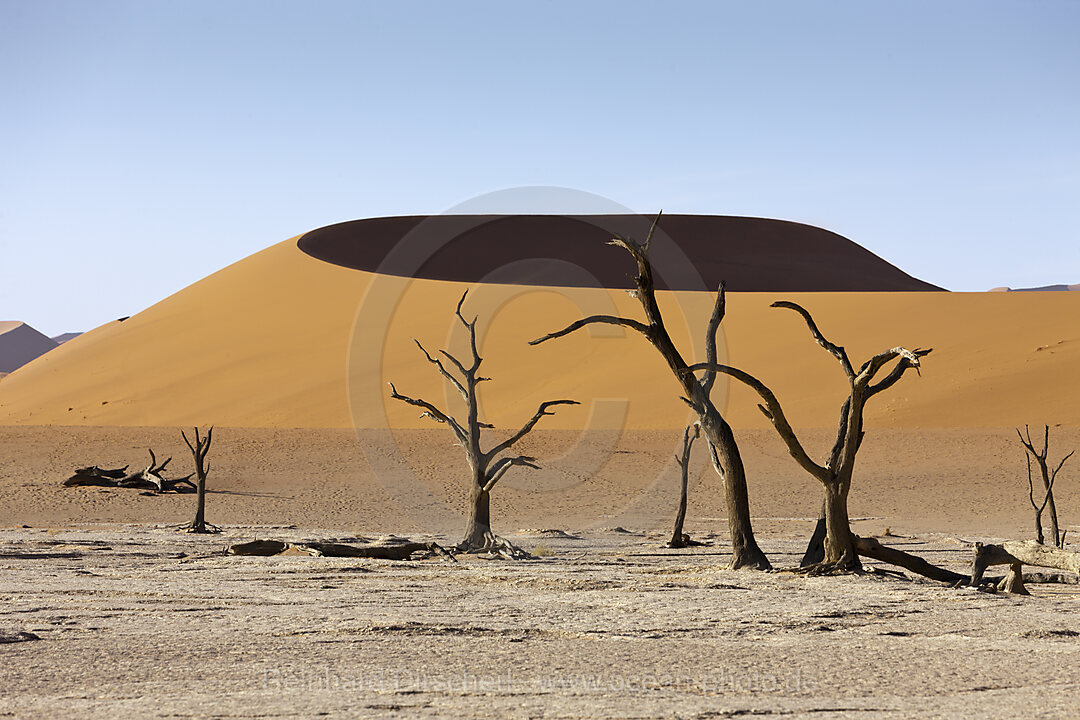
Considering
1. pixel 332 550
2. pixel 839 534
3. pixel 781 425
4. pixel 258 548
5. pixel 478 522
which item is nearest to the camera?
pixel 839 534

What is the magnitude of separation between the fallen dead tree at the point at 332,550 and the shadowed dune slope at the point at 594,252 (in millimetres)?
44720

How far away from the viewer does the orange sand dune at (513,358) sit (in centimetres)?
3650

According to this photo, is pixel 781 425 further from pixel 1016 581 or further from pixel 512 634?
pixel 512 634

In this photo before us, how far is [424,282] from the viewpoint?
59312mm

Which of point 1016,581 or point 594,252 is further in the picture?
point 594,252

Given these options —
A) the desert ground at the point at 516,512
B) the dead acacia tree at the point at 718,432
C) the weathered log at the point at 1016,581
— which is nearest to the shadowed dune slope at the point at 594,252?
the desert ground at the point at 516,512

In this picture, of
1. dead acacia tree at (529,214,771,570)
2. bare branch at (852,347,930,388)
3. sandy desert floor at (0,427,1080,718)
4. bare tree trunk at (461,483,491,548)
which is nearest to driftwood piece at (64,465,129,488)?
sandy desert floor at (0,427,1080,718)

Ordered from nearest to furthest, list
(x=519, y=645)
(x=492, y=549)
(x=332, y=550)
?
(x=519, y=645), (x=332, y=550), (x=492, y=549)

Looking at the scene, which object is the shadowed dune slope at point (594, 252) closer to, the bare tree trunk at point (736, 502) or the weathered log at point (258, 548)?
the weathered log at point (258, 548)

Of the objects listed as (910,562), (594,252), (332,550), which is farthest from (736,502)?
(594,252)

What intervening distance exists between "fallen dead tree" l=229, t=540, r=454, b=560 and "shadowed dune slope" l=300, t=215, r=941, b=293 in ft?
147

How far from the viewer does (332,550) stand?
45.5 ft

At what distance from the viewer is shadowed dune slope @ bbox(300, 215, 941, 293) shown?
6353cm

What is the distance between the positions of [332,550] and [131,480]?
1469cm
